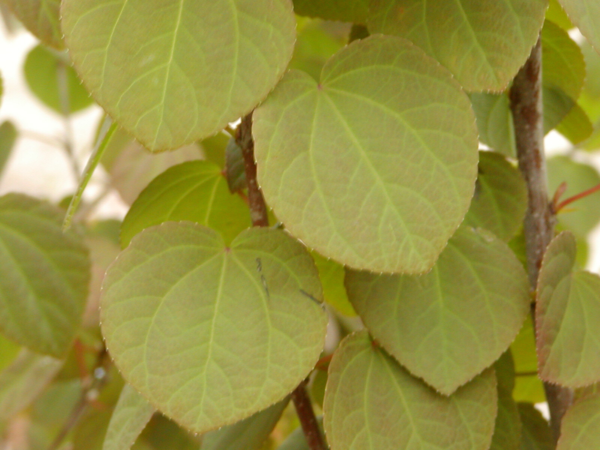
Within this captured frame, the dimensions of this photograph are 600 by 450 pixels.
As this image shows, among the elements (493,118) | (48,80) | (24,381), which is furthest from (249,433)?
(48,80)

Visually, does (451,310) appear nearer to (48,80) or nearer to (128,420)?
(128,420)

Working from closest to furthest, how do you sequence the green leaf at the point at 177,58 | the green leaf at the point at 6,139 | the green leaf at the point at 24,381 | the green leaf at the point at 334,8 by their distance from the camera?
1. the green leaf at the point at 177,58
2. the green leaf at the point at 334,8
3. the green leaf at the point at 24,381
4. the green leaf at the point at 6,139

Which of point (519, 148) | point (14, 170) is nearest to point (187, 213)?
point (519, 148)

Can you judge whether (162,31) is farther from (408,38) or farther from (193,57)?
(408,38)

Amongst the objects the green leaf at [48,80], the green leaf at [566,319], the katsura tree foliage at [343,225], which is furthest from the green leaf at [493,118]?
the green leaf at [48,80]

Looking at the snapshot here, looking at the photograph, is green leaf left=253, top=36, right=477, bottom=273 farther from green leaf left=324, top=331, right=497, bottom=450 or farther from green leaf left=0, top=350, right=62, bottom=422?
green leaf left=0, top=350, right=62, bottom=422

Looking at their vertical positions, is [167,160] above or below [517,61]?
below

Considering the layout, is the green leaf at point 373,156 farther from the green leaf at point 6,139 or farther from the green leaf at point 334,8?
the green leaf at point 6,139
